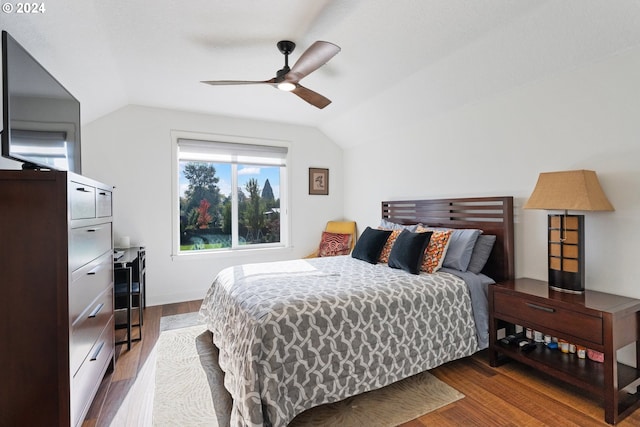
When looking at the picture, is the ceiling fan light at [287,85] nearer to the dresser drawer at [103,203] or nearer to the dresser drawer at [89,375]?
the dresser drawer at [103,203]

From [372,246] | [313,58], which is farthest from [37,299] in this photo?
[372,246]

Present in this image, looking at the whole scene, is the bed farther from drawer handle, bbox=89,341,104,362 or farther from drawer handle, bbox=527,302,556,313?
drawer handle, bbox=89,341,104,362

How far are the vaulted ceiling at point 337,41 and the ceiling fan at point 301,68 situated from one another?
189mm

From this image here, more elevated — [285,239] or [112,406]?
[285,239]

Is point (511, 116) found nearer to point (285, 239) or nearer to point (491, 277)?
point (491, 277)

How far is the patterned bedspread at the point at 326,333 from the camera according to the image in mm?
1672

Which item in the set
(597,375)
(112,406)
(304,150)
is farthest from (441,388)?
(304,150)

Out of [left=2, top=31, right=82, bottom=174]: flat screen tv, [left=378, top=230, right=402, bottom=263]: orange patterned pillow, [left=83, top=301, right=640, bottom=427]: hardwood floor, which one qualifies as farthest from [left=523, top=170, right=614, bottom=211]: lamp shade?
[left=2, top=31, right=82, bottom=174]: flat screen tv

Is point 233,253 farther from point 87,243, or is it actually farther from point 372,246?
point 87,243

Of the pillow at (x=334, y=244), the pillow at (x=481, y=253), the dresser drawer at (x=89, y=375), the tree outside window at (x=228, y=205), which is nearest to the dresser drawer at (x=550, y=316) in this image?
the pillow at (x=481, y=253)

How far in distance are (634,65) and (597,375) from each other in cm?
194

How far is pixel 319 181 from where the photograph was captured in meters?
4.95

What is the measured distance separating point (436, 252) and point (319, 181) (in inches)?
102

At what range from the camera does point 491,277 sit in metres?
2.79
